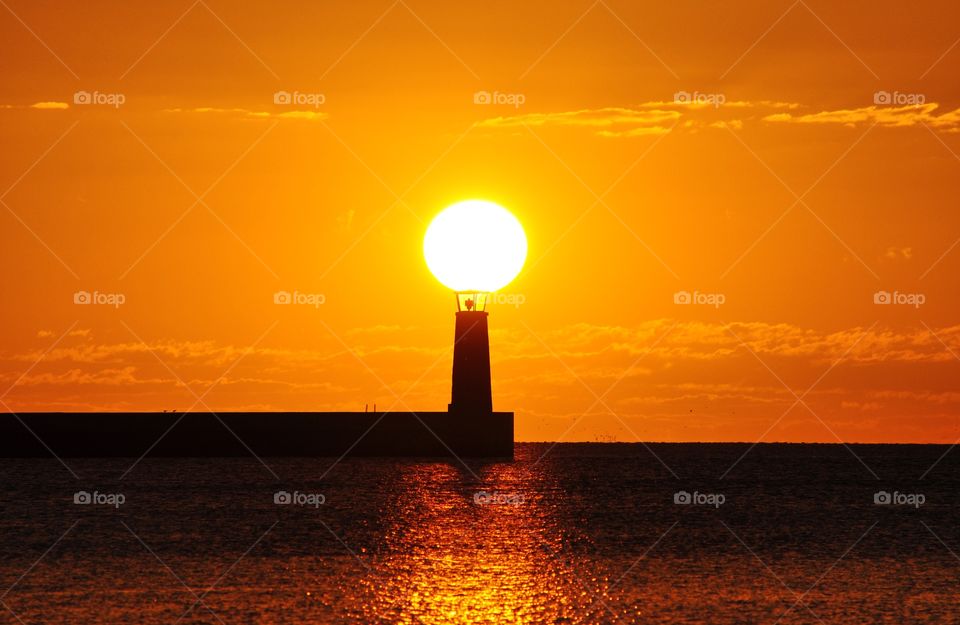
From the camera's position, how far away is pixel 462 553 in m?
39.8

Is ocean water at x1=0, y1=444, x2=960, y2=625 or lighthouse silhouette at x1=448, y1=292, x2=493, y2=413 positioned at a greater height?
lighthouse silhouette at x1=448, y1=292, x2=493, y2=413

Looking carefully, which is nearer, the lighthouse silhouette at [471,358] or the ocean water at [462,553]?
the ocean water at [462,553]

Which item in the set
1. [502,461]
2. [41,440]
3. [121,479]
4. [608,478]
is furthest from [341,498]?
[41,440]

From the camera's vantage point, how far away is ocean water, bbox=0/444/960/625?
96.0 ft

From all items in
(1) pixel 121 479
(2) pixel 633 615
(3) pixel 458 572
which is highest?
(1) pixel 121 479

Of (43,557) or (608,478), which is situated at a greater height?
(608,478)

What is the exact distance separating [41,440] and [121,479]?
20807 millimetres

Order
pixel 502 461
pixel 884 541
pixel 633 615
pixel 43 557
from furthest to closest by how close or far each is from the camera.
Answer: pixel 502 461 < pixel 884 541 < pixel 43 557 < pixel 633 615

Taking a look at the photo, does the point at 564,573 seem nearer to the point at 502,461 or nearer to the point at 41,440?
the point at 502,461

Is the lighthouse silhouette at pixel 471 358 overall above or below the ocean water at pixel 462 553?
above

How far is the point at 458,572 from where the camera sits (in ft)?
115

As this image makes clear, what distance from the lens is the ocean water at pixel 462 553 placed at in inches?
1152

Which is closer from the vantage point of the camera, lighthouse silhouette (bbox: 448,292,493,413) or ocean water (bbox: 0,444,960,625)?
ocean water (bbox: 0,444,960,625)

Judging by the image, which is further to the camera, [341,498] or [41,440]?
[41,440]
